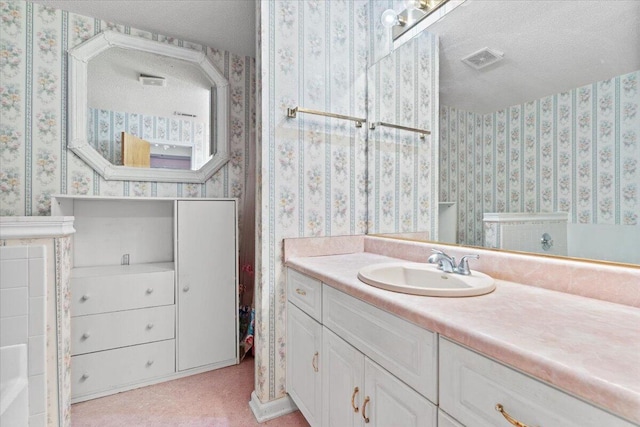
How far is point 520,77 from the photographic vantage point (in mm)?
1131

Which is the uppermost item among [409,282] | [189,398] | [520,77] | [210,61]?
[210,61]

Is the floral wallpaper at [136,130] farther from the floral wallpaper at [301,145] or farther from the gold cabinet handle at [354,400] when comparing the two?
the gold cabinet handle at [354,400]

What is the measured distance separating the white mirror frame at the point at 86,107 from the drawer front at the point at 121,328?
2.98 feet

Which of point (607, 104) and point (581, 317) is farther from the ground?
point (607, 104)

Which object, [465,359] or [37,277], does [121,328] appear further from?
[465,359]

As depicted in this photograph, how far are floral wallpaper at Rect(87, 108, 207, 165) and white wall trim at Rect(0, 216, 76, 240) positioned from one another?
3.11ft

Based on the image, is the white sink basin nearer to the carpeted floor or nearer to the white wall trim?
the carpeted floor

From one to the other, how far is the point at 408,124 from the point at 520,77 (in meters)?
0.66

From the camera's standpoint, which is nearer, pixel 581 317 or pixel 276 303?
pixel 581 317

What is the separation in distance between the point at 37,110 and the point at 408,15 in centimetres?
232

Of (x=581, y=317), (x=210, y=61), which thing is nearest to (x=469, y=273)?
(x=581, y=317)

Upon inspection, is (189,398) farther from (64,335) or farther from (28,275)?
(28,275)

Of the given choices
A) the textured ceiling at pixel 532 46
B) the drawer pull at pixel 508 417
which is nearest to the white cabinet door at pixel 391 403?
the drawer pull at pixel 508 417

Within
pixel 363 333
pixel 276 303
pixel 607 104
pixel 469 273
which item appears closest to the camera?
pixel 607 104
